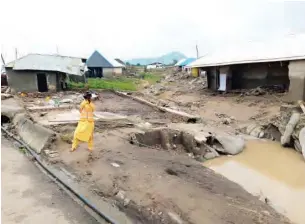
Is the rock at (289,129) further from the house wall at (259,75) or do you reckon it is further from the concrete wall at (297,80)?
the house wall at (259,75)

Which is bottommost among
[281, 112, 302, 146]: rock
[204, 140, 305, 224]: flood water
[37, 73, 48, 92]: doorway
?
[204, 140, 305, 224]: flood water

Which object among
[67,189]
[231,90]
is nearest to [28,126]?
[67,189]

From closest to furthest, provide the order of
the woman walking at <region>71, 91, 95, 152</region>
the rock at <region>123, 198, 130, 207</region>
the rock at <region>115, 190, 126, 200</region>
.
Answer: the rock at <region>123, 198, 130, 207</region> < the rock at <region>115, 190, 126, 200</region> < the woman walking at <region>71, 91, 95, 152</region>

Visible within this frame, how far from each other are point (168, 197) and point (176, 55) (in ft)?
378

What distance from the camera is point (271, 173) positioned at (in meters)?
8.48

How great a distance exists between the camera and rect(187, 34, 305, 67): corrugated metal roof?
1630 centimetres

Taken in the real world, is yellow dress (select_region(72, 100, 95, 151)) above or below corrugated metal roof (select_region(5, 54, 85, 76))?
below

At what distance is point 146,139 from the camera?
948 cm

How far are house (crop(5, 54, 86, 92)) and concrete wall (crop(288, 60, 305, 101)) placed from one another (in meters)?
14.5

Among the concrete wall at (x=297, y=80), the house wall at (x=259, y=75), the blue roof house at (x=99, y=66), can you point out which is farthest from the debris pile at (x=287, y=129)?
the blue roof house at (x=99, y=66)

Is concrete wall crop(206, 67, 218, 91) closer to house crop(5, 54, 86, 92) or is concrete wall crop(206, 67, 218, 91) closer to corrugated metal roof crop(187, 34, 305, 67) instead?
corrugated metal roof crop(187, 34, 305, 67)

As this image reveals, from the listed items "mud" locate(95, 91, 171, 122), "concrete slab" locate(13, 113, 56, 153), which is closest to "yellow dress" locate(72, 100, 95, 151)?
"concrete slab" locate(13, 113, 56, 153)

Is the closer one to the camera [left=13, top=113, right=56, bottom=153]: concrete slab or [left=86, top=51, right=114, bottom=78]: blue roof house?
[left=13, top=113, right=56, bottom=153]: concrete slab

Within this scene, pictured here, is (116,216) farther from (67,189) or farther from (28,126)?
(28,126)
